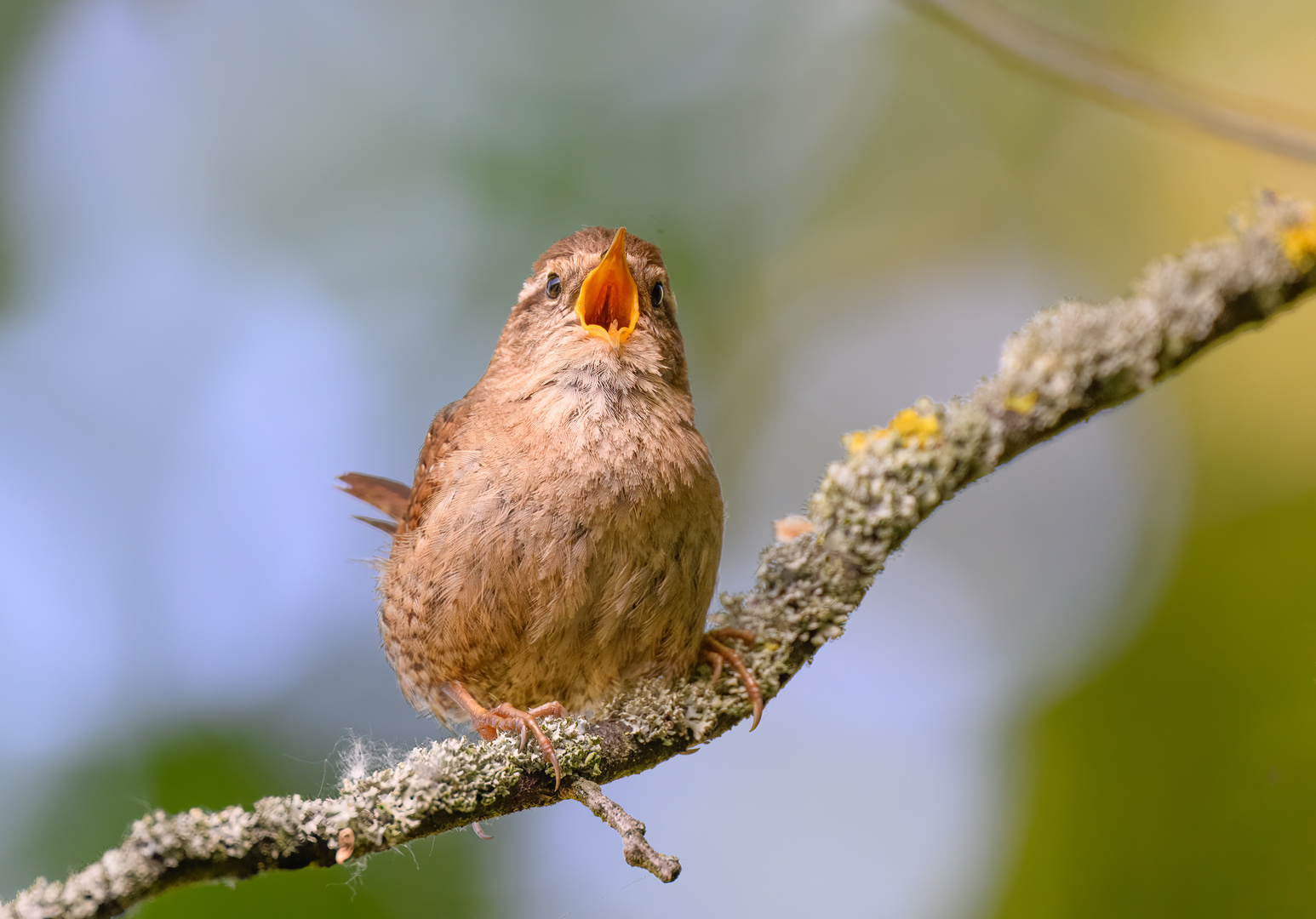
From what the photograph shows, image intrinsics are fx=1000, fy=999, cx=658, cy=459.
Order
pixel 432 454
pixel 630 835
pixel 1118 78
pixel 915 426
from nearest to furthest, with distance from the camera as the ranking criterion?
pixel 630 835, pixel 915 426, pixel 1118 78, pixel 432 454

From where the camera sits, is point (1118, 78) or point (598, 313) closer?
point (1118, 78)

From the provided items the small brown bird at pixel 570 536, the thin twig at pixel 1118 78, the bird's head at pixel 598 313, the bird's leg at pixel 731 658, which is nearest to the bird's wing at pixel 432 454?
the small brown bird at pixel 570 536

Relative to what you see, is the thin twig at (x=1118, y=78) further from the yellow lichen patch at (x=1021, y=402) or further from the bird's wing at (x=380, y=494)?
the bird's wing at (x=380, y=494)

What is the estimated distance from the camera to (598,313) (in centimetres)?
257

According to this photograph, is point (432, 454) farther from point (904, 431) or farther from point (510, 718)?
point (904, 431)

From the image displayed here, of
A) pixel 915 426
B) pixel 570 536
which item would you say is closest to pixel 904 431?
pixel 915 426

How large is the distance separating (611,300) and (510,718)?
3.51ft

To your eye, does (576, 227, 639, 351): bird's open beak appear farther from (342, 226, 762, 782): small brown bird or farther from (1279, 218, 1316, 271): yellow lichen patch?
(1279, 218, 1316, 271): yellow lichen patch

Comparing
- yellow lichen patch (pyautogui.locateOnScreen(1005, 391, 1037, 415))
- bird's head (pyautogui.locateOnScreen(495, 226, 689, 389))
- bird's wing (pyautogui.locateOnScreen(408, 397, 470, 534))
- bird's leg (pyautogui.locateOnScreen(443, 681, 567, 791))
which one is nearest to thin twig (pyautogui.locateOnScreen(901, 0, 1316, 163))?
yellow lichen patch (pyautogui.locateOnScreen(1005, 391, 1037, 415))

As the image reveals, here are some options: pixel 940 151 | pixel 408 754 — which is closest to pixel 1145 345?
pixel 408 754

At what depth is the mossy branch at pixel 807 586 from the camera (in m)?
1.35

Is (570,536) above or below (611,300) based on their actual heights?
below

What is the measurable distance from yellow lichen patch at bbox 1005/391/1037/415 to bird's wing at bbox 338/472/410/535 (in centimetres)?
212

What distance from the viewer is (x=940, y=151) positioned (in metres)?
5.06
